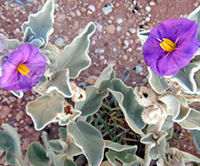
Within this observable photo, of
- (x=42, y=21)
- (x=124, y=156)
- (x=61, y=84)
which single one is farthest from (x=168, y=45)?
(x=124, y=156)

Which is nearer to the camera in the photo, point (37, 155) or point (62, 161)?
point (62, 161)

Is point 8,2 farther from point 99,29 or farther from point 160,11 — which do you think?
point 160,11

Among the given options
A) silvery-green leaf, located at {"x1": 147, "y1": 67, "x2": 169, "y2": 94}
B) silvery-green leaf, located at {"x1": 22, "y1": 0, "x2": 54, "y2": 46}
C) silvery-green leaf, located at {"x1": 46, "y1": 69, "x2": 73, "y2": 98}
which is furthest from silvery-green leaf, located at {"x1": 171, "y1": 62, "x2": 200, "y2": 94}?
silvery-green leaf, located at {"x1": 22, "y1": 0, "x2": 54, "y2": 46}

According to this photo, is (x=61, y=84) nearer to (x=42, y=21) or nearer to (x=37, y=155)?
(x=42, y=21)

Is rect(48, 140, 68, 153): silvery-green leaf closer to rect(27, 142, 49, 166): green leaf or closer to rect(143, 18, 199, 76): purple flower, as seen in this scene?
rect(27, 142, 49, 166): green leaf

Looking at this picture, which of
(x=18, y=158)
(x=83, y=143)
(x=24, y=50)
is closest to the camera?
(x=24, y=50)

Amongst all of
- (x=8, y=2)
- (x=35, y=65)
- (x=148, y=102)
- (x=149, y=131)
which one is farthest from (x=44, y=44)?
(x=8, y=2)
